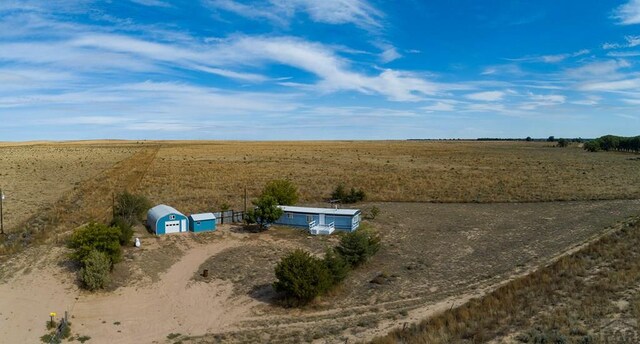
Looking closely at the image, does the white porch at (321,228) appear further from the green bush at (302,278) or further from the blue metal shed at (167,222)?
the green bush at (302,278)

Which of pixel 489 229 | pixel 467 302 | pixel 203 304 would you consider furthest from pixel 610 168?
pixel 203 304

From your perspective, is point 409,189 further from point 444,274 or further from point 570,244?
point 444,274

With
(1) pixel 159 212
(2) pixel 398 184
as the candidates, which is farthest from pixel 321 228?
(2) pixel 398 184

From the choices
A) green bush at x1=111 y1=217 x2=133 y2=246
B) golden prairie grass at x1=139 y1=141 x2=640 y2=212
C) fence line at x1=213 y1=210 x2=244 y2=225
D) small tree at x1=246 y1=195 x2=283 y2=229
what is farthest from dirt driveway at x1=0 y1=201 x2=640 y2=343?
golden prairie grass at x1=139 y1=141 x2=640 y2=212

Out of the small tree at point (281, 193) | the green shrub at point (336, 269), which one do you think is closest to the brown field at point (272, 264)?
the green shrub at point (336, 269)

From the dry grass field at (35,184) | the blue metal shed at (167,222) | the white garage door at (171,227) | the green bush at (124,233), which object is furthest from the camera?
the dry grass field at (35,184)

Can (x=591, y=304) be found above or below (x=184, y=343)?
above
